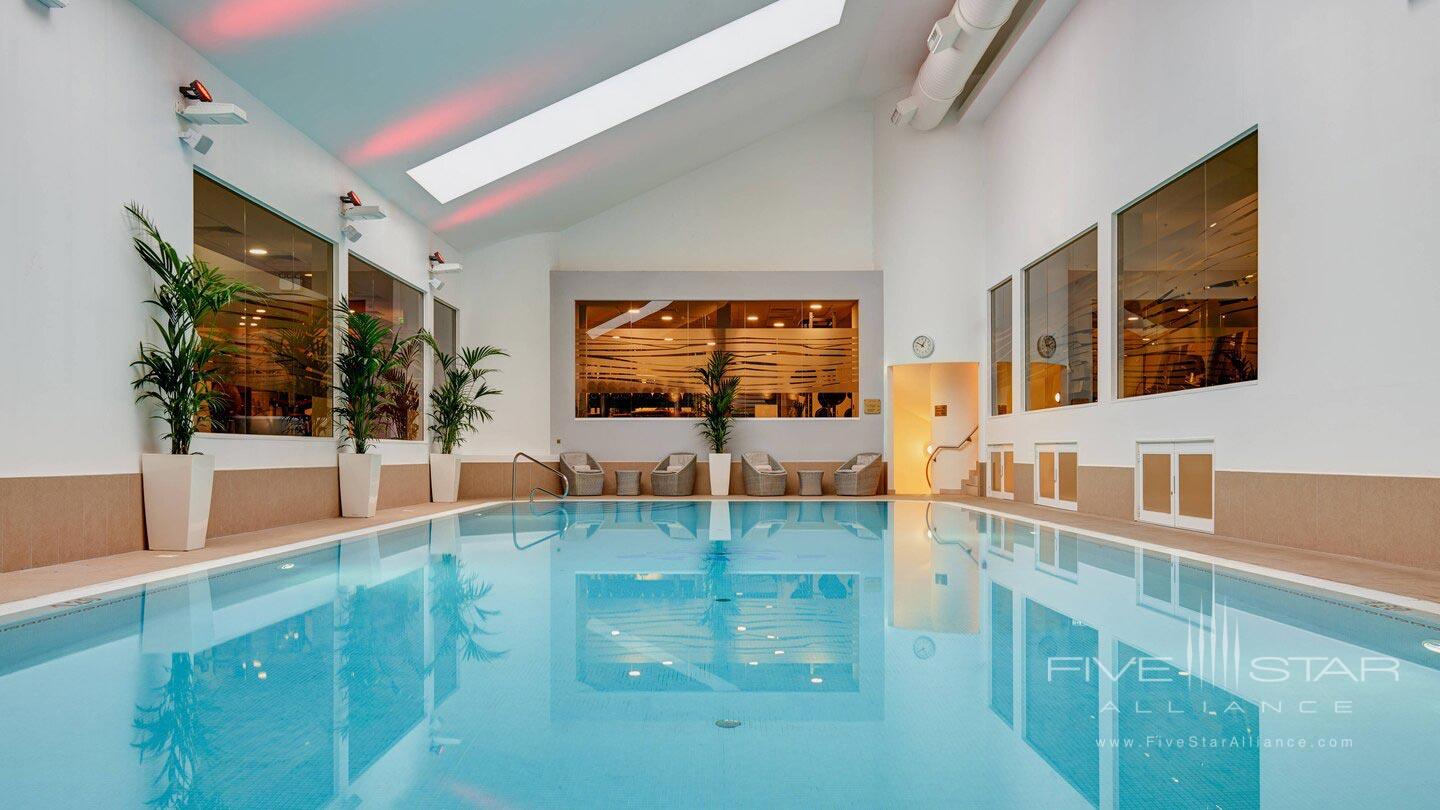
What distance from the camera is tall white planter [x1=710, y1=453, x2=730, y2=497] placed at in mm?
14180

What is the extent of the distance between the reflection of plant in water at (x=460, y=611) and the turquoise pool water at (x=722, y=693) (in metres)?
0.02

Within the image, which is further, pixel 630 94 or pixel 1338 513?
pixel 630 94

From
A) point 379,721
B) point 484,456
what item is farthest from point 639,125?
point 379,721

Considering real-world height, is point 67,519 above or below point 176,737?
above

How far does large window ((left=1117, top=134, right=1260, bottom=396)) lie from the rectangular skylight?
192 inches

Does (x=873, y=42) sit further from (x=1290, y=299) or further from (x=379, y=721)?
(x=379, y=721)

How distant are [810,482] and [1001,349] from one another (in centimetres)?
362

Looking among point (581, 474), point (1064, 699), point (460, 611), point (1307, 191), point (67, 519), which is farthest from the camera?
point (581, 474)

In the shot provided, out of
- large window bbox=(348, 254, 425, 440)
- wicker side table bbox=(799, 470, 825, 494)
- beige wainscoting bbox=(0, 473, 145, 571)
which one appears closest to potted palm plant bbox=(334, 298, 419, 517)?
large window bbox=(348, 254, 425, 440)

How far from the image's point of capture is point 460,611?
4148mm

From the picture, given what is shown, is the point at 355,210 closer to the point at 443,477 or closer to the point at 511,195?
the point at 511,195

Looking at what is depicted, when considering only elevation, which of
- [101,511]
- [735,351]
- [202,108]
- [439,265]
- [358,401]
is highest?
[202,108]

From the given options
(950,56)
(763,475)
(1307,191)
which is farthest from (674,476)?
(1307,191)

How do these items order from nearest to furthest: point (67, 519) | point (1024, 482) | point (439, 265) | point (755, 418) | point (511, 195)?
point (67, 519)
point (1024, 482)
point (511, 195)
point (439, 265)
point (755, 418)
